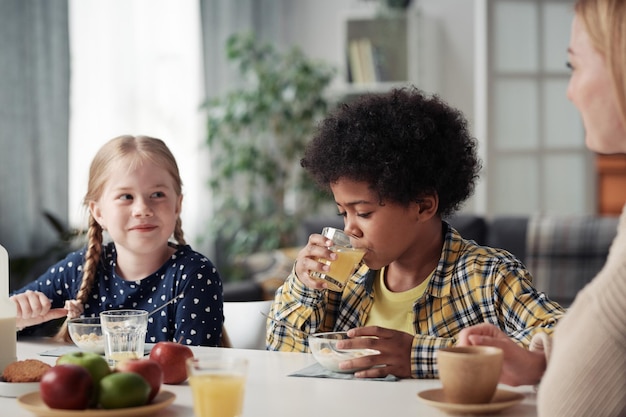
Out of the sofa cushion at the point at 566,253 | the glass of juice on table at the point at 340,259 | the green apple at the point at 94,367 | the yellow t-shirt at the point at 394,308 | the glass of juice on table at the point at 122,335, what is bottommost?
the sofa cushion at the point at 566,253

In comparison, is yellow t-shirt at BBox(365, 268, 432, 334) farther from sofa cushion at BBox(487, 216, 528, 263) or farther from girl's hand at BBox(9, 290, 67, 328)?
sofa cushion at BBox(487, 216, 528, 263)

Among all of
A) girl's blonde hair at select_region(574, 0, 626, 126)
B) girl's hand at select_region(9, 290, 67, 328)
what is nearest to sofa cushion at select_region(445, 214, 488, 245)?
girl's hand at select_region(9, 290, 67, 328)

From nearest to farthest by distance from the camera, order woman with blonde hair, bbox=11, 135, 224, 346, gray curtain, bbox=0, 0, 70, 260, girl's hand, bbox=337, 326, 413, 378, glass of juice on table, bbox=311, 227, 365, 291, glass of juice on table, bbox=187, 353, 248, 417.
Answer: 1. glass of juice on table, bbox=187, 353, 248, 417
2. girl's hand, bbox=337, 326, 413, 378
3. glass of juice on table, bbox=311, 227, 365, 291
4. woman with blonde hair, bbox=11, 135, 224, 346
5. gray curtain, bbox=0, 0, 70, 260

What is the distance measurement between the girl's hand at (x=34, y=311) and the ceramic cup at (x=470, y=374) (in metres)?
0.99

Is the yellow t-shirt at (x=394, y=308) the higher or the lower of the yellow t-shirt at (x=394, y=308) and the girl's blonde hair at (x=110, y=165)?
the lower

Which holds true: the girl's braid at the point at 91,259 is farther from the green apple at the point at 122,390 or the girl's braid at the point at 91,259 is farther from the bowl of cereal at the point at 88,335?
the green apple at the point at 122,390

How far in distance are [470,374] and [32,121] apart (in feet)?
12.0

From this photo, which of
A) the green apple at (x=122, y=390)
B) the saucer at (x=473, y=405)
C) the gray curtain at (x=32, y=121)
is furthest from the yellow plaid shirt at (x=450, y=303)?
the gray curtain at (x=32, y=121)

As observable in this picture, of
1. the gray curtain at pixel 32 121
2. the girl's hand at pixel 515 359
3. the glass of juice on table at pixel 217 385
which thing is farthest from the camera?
the gray curtain at pixel 32 121

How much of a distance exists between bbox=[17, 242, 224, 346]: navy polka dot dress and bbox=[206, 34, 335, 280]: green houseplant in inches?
121

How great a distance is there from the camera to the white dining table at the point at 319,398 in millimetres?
1326

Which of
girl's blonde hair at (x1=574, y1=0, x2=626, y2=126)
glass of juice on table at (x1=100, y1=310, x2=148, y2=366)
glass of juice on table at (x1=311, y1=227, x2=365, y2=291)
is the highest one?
girl's blonde hair at (x1=574, y1=0, x2=626, y2=126)

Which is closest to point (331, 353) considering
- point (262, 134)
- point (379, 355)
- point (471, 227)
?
point (379, 355)

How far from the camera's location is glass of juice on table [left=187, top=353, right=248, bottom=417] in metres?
1.23
